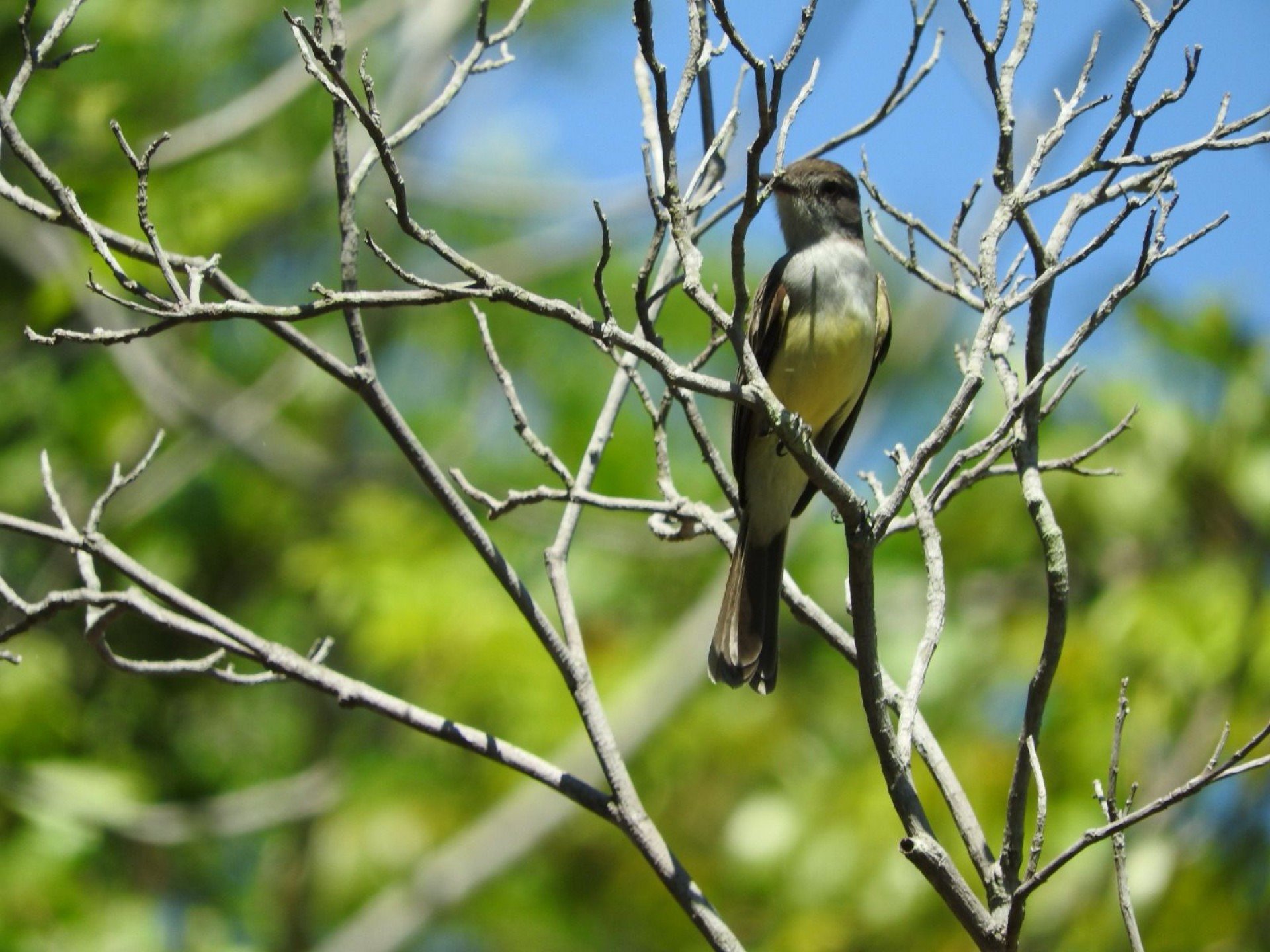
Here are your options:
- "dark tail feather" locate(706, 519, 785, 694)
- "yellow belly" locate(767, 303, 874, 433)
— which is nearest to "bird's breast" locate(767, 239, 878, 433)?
"yellow belly" locate(767, 303, 874, 433)

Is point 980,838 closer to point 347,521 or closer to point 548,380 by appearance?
point 347,521

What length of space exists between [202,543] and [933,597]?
7374mm

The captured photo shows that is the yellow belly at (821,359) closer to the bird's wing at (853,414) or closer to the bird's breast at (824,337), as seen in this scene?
the bird's breast at (824,337)

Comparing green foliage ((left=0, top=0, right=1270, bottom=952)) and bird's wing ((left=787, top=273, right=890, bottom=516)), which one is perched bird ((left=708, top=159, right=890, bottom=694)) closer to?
bird's wing ((left=787, top=273, right=890, bottom=516))

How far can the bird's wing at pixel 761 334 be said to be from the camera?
4230 mm

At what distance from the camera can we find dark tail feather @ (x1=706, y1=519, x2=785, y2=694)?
3.66 meters

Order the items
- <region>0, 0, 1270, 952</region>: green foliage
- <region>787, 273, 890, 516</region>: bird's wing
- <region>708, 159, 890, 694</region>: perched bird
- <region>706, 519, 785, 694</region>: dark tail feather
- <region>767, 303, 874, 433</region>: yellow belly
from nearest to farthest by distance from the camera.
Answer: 1. <region>706, 519, 785, 694</region>: dark tail feather
2. <region>708, 159, 890, 694</region>: perched bird
3. <region>767, 303, 874, 433</region>: yellow belly
4. <region>787, 273, 890, 516</region>: bird's wing
5. <region>0, 0, 1270, 952</region>: green foliage

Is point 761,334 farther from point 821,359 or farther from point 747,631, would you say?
point 747,631

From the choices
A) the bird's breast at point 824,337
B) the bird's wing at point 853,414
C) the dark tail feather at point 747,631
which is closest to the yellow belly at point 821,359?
the bird's breast at point 824,337

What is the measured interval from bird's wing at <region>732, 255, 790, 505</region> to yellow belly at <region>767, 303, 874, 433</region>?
0.03m

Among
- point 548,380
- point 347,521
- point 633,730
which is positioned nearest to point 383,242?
point 548,380

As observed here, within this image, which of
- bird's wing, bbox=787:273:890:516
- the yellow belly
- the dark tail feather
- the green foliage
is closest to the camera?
the dark tail feather

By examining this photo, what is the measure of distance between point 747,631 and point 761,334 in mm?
990

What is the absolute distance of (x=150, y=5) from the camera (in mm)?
7297
